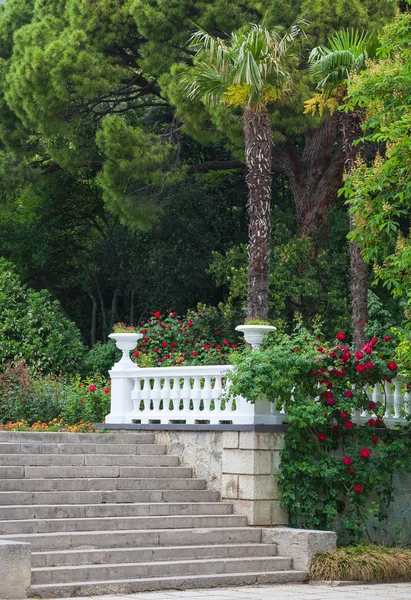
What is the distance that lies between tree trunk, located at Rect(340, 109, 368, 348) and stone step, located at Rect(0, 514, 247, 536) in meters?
7.01

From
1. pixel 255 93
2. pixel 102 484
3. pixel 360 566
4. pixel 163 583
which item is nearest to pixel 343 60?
pixel 255 93

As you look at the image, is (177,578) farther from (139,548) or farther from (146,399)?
(146,399)

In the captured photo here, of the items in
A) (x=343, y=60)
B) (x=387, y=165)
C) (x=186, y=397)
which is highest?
(x=343, y=60)

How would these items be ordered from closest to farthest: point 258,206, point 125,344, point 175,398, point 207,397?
point 207,397 → point 175,398 → point 125,344 → point 258,206

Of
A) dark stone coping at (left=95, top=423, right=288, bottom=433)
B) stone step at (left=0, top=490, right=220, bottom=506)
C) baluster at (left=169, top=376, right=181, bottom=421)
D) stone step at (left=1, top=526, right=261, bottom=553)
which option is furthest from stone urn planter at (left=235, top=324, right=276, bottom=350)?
stone step at (left=1, top=526, right=261, bottom=553)

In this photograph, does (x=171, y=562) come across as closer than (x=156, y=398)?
Yes

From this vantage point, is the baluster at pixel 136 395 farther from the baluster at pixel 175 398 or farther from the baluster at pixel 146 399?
the baluster at pixel 175 398

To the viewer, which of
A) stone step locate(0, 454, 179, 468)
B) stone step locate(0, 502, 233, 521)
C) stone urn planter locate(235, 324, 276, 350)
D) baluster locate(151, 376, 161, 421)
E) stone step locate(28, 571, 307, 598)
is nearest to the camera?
stone step locate(28, 571, 307, 598)

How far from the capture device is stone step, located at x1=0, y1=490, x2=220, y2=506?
12398 millimetres

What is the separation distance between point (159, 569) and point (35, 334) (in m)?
12.5

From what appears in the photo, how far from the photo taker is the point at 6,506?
39.6 feet

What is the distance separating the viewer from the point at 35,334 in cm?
2380

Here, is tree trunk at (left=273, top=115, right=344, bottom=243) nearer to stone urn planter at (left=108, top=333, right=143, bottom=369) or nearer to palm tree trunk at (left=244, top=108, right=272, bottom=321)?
palm tree trunk at (left=244, top=108, right=272, bottom=321)

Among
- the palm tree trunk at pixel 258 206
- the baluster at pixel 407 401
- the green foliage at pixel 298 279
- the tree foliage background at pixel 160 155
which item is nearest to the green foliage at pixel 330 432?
the baluster at pixel 407 401
